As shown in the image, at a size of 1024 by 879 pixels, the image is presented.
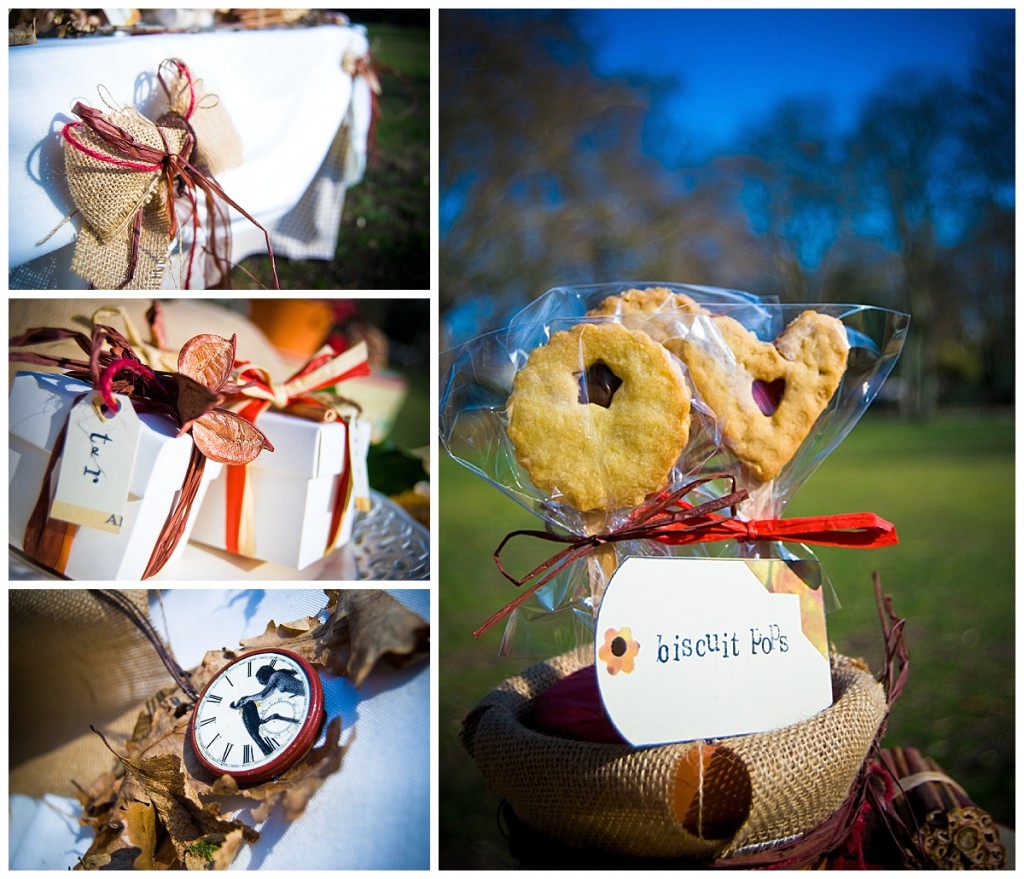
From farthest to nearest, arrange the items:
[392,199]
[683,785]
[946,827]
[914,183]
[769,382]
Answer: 1. [914,183]
2. [392,199]
3. [946,827]
4. [769,382]
5. [683,785]

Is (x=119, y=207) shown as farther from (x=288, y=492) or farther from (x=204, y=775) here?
(x=204, y=775)

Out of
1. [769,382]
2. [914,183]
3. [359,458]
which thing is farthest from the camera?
[914,183]

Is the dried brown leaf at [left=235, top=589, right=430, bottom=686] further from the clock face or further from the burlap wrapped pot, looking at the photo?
the burlap wrapped pot

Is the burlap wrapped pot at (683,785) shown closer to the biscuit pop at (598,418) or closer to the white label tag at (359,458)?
the biscuit pop at (598,418)

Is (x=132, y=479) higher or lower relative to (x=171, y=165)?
lower

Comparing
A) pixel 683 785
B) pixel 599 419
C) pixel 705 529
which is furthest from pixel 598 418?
pixel 683 785

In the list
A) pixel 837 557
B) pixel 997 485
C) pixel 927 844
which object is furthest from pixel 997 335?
pixel 927 844
